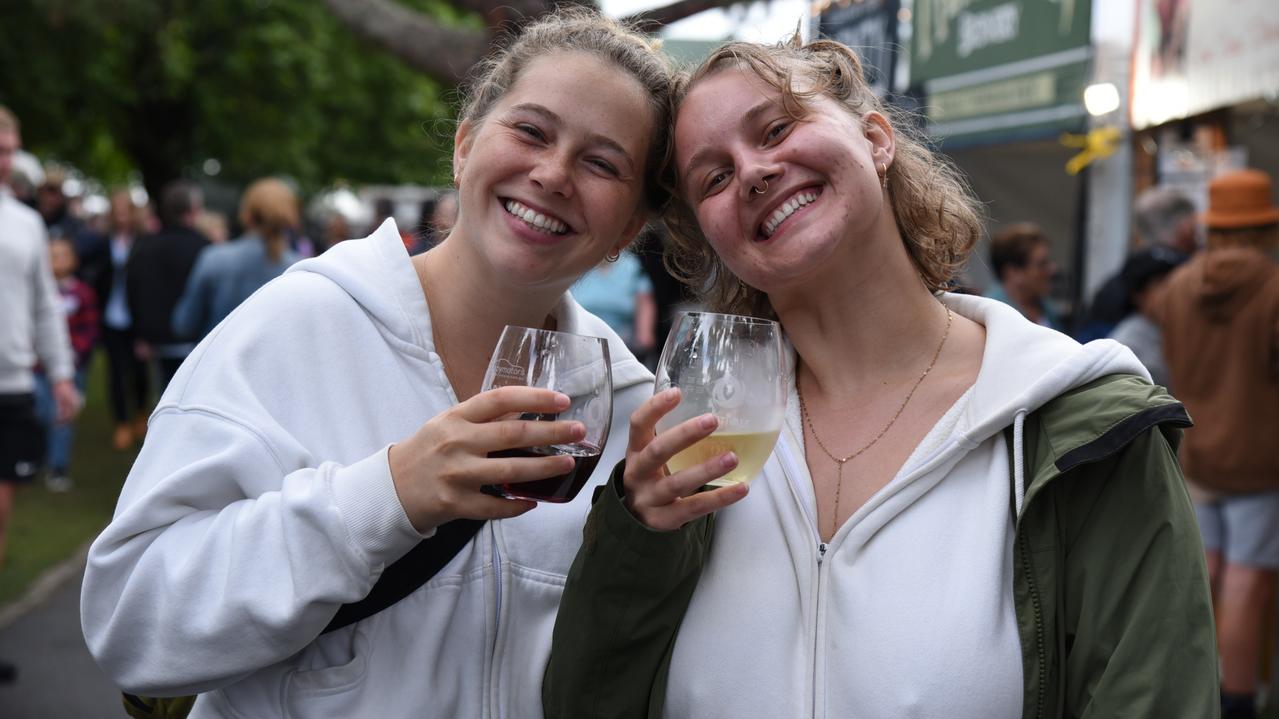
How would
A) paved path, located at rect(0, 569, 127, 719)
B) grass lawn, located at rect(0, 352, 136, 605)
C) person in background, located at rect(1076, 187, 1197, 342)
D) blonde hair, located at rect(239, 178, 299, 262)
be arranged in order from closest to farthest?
paved path, located at rect(0, 569, 127, 719)
person in background, located at rect(1076, 187, 1197, 342)
grass lawn, located at rect(0, 352, 136, 605)
blonde hair, located at rect(239, 178, 299, 262)

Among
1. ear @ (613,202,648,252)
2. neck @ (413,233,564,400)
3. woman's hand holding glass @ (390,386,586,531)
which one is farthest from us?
ear @ (613,202,648,252)

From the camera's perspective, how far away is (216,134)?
22.6 metres

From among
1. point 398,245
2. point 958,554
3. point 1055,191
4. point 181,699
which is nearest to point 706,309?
point 398,245

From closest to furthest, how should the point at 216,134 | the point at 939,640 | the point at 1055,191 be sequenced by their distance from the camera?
Answer: 1. the point at 939,640
2. the point at 1055,191
3. the point at 216,134

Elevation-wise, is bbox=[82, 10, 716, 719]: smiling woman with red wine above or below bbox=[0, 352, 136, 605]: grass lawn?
above

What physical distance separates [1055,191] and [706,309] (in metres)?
7.99

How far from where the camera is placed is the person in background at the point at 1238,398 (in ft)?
17.0

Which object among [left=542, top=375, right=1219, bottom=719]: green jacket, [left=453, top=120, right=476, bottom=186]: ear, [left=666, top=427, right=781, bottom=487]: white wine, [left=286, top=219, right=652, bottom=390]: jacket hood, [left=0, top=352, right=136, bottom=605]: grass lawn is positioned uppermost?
[left=453, top=120, right=476, bottom=186]: ear

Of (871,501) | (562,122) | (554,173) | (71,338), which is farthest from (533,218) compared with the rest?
(71,338)

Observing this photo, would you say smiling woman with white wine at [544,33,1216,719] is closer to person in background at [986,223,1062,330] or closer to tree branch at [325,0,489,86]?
person in background at [986,223,1062,330]

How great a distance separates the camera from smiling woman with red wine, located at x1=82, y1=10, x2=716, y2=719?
1.82 metres

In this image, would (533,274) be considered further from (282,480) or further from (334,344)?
(282,480)

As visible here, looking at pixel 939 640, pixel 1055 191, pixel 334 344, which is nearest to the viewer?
pixel 939 640

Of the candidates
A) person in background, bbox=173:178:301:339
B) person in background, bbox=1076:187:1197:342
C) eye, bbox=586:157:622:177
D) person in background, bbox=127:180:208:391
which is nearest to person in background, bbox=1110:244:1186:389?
person in background, bbox=1076:187:1197:342
